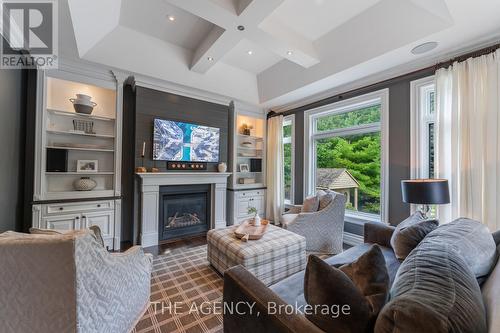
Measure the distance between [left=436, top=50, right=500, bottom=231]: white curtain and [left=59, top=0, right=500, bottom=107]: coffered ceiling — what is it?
1.12 ft

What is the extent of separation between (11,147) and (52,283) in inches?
87.5

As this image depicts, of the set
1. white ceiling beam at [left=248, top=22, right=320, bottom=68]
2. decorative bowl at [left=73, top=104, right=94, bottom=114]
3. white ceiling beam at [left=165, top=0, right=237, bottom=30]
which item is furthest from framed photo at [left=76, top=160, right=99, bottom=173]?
white ceiling beam at [left=248, top=22, right=320, bottom=68]

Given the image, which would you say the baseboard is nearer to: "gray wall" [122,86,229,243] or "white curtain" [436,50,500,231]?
"white curtain" [436,50,500,231]

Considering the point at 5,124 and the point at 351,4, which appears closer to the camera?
the point at 5,124

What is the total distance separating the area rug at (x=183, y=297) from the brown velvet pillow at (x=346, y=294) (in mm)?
1186

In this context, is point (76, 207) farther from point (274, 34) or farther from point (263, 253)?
point (274, 34)

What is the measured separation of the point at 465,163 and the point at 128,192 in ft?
14.6

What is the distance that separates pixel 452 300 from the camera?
0.65 meters

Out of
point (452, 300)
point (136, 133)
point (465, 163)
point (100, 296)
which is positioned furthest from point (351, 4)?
point (100, 296)

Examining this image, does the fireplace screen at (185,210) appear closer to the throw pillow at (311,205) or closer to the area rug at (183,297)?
the area rug at (183,297)

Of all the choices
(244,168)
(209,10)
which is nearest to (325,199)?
(244,168)

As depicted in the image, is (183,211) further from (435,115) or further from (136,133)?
(435,115)

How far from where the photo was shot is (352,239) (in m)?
3.43

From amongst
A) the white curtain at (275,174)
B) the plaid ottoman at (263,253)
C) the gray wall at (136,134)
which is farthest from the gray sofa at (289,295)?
the white curtain at (275,174)
